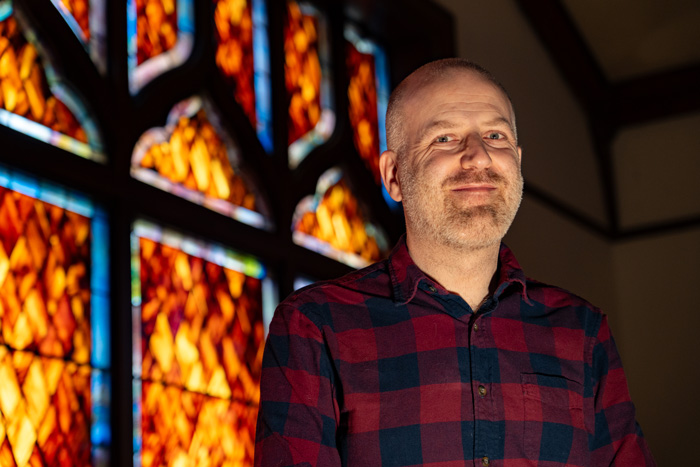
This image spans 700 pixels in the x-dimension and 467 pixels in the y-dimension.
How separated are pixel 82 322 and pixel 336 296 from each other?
1509 millimetres

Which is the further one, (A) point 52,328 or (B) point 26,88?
(B) point 26,88

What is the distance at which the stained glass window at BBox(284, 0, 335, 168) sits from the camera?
445 centimetres

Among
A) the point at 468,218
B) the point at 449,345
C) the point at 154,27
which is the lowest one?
the point at 449,345

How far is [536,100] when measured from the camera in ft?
20.7

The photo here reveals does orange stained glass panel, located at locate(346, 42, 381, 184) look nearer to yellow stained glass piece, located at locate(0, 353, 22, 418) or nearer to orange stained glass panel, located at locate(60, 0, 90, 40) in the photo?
orange stained glass panel, located at locate(60, 0, 90, 40)

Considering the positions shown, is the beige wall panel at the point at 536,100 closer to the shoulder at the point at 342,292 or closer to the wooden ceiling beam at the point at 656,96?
the wooden ceiling beam at the point at 656,96

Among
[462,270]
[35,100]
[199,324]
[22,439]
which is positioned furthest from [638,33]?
[462,270]

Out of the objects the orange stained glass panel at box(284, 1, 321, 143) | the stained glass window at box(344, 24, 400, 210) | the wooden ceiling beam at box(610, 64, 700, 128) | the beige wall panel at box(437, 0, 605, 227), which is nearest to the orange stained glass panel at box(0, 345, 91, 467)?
the orange stained glass panel at box(284, 1, 321, 143)

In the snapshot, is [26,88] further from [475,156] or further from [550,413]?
[550,413]

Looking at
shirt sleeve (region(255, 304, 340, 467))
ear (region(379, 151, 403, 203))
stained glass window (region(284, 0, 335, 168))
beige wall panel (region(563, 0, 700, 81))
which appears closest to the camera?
shirt sleeve (region(255, 304, 340, 467))

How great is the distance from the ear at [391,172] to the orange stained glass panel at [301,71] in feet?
7.62

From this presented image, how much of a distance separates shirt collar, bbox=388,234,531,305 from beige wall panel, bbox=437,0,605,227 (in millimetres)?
3539

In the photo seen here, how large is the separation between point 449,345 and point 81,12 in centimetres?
222

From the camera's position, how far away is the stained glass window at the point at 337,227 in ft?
14.2
